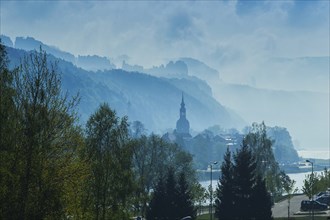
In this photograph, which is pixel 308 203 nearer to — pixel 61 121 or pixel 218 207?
pixel 218 207

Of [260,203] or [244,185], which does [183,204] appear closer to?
[244,185]

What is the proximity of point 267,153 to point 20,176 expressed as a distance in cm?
7543

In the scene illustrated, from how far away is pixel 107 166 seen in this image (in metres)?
42.2

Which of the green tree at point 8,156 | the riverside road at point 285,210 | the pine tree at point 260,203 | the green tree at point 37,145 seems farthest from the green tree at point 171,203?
the green tree at point 8,156

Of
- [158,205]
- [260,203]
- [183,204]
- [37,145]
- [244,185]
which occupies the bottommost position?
[158,205]

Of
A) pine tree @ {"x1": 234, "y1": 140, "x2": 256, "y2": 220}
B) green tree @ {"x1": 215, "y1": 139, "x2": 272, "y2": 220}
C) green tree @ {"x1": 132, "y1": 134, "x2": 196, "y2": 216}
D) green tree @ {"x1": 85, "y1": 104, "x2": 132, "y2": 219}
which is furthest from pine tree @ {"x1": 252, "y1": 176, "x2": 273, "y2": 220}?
green tree @ {"x1": 132, "y1": 134, "x2": 196, "y2": 216}

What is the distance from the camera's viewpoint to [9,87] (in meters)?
28.6

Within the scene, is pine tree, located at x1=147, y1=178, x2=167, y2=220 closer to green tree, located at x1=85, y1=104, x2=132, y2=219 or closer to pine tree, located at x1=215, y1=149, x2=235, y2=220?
pine tree, located at x1=215, y1=149, x2=235, y2=220

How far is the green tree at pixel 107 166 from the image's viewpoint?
4191cm

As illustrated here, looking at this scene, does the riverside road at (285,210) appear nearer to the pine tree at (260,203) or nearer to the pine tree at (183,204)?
the pine tree at (260,203)

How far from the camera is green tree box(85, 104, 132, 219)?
4191 cm

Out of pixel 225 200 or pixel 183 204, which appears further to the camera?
pixel 225 200

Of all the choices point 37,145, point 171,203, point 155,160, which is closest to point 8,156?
point 37,145

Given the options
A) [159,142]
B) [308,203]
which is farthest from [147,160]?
[308,203]
